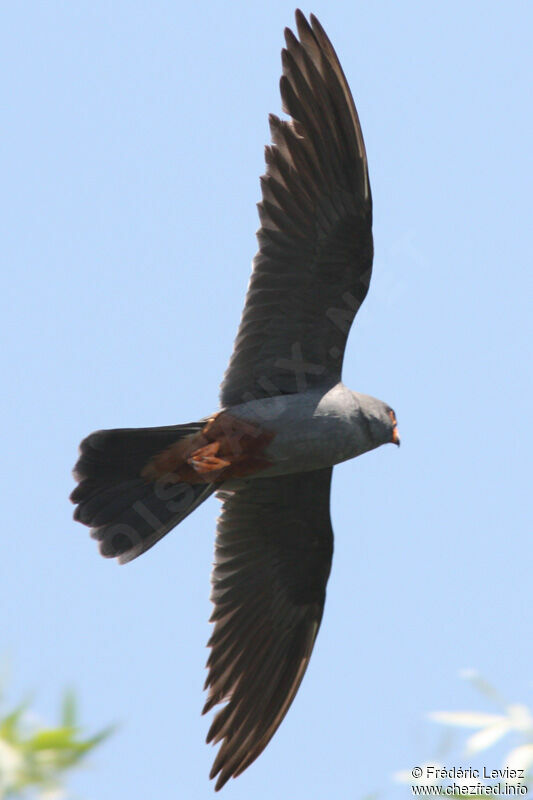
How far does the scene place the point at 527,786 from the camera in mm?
2900

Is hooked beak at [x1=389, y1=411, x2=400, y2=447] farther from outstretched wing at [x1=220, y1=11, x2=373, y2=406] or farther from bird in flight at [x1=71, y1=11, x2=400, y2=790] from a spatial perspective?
outstretched wing at [x1=220, y1=11, x2=373, y2=406]

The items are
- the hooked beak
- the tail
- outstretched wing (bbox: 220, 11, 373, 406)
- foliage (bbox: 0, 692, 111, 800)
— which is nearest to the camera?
foliage (bbox: 0, 692, 111, 800)

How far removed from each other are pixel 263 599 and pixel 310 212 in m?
3.08

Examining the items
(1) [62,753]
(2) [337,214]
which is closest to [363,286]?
(2) [337,214]

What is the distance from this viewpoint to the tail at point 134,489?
23.8 feet

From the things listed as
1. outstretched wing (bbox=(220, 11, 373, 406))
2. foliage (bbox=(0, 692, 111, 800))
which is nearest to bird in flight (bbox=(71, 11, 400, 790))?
outstretched wing (bbox=(220, 11, 373, 406))

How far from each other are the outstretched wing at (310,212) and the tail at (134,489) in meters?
0.79

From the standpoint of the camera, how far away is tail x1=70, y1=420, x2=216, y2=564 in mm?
7262

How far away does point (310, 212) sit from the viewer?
7082mm

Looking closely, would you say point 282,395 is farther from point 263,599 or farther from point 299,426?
point 263,599

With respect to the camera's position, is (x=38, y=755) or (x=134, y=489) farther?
(x=134, y=489)

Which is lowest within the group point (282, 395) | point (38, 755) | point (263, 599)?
point (38, 755)

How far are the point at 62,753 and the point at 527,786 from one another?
48.1 inches

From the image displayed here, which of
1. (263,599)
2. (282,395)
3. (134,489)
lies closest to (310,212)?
(282,395)
